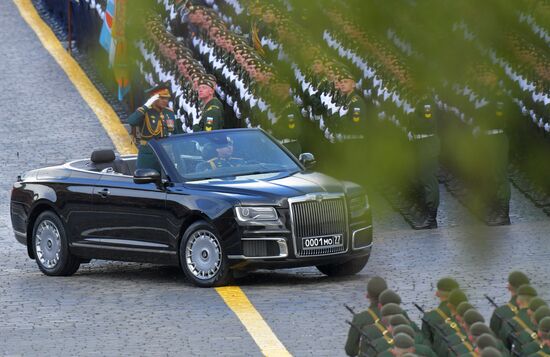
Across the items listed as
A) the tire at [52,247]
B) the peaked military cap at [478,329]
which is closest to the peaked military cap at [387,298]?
the peaked military cap at [478,329]

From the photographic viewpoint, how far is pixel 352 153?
2445mm

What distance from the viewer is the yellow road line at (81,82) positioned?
23781 millimetres

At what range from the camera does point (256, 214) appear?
13.0 metres

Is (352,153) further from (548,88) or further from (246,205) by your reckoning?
(246,205)

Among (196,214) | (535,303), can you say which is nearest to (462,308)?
(535,303)

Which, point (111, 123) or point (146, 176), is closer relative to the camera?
point (146, 176)

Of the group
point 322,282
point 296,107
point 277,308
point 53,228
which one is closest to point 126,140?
point 53,228

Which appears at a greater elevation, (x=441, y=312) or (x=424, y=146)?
(x=424, y=146)

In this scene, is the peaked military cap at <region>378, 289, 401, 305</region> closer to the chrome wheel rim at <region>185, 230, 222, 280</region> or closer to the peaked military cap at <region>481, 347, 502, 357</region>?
the peaked military cap at <region>481, 347, 502, 357</region>

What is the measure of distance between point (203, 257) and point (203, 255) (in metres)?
0.02

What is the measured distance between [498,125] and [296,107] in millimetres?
610

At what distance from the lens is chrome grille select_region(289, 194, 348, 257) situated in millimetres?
13086

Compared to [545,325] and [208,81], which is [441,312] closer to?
[545,325]

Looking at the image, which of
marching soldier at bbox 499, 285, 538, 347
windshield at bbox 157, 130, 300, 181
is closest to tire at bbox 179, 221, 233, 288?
windshield at bbox 157, 130, 300, 181
